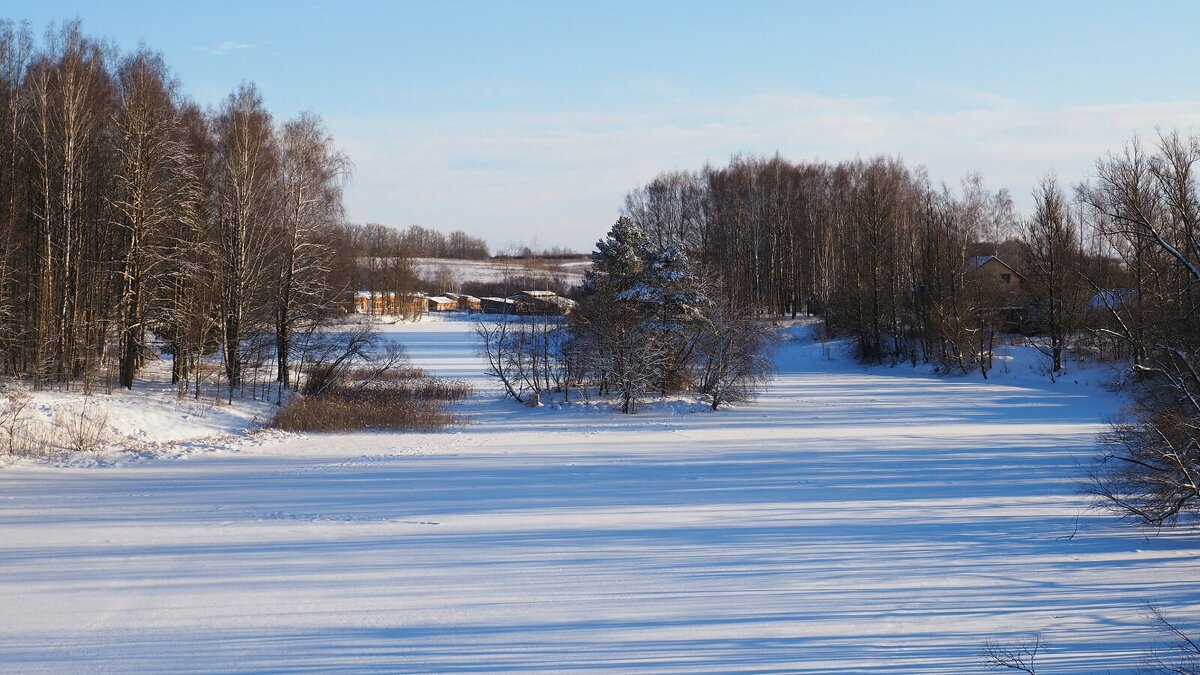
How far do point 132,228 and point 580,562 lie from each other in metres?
18.9

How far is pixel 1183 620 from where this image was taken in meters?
7.22

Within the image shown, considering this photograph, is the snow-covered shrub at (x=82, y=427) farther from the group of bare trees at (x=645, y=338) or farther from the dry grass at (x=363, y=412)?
the group of bare trees at (x=645, y=338)

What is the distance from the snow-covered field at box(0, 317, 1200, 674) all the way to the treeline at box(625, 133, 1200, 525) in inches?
57.6

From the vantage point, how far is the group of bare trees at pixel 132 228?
2305cm

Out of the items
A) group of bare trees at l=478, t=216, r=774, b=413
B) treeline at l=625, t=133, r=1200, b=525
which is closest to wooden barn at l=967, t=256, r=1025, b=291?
treeline at l=625, t=133, r=1200, b=525

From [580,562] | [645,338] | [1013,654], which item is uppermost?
[645,338]

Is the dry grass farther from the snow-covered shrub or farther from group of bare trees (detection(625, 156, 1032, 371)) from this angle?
group of bare trees (detection(625, 156, 1032, 371))

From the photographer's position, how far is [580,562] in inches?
365

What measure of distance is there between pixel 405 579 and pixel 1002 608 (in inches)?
221

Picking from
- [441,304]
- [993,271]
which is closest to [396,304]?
[441,304]

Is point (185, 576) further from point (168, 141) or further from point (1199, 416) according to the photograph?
point (168, 141)

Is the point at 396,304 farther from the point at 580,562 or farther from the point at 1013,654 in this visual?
the point at 1013,654

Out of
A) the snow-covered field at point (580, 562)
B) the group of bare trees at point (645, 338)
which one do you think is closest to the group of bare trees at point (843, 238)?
the group of bare trees at point (645, 338)

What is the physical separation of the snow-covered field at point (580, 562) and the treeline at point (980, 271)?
4.80 feet
